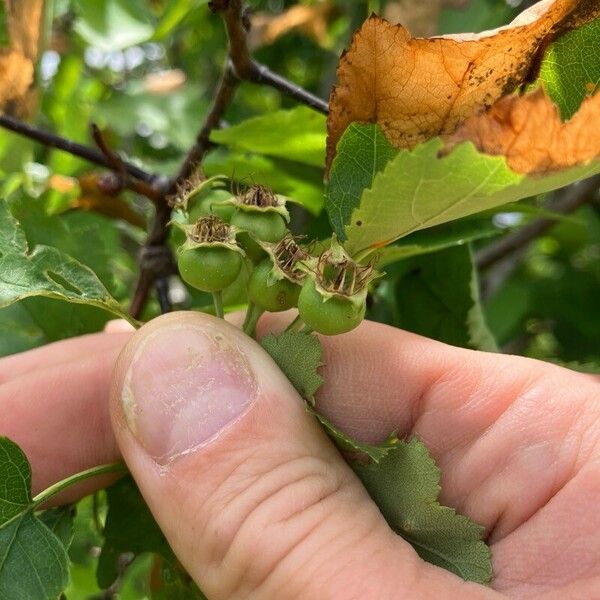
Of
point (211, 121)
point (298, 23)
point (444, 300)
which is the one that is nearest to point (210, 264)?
point (211, 121)

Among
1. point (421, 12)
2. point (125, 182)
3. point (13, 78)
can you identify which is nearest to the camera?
point (125, 182)

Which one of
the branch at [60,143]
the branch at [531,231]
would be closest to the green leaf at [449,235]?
the branch at [60,143]

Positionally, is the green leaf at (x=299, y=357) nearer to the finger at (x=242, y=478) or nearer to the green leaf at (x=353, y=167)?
the finger at (x=242, y=478)

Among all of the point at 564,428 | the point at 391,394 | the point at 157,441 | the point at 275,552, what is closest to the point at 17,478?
the point at 157,441

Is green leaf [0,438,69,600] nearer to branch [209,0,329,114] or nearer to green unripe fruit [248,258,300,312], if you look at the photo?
green unripe fruit [248,258,300,312]

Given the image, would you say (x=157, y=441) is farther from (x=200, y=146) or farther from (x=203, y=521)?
(x=200, y=146)

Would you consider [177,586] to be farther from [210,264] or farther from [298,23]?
[298,23]

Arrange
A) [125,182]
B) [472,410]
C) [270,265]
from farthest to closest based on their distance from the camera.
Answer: [125,182] < [472,410] < [270,265]
